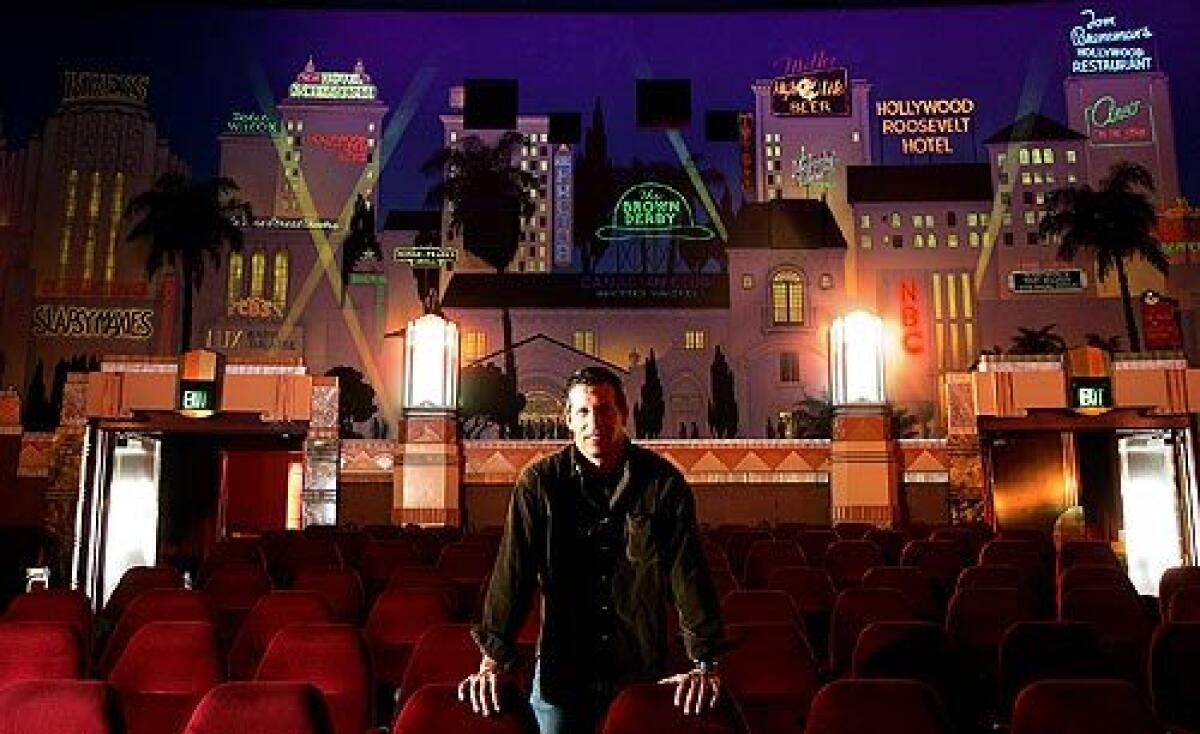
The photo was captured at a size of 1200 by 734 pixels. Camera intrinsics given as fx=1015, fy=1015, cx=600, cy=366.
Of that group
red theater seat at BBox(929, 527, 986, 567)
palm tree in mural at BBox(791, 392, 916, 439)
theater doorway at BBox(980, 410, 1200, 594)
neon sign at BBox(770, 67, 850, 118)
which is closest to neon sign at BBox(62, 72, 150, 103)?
neon sign at BBox(770, 67, 850, 118)

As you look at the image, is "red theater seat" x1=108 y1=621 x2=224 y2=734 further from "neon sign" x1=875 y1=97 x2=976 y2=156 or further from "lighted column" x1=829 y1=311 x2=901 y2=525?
"neon sign" x1=875 y1=97 x2=976 y2=156

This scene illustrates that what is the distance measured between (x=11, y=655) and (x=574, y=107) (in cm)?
2647

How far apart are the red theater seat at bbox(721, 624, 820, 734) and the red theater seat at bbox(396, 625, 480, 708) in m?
1.10

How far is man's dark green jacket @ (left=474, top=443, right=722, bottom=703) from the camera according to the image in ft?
9.54

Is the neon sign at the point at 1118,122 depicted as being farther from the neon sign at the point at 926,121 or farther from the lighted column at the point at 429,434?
the lighted column at the point at 429,434

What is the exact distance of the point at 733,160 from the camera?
33.3 meters

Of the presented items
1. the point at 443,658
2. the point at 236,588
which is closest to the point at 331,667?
the point at 443,658

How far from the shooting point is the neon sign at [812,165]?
3616 centimetres

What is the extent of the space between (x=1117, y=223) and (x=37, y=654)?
3339 cm

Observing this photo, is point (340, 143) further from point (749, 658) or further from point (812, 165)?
point (749, 658)

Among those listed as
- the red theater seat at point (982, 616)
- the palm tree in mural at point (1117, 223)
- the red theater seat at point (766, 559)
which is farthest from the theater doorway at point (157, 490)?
the palm tree in mural at point (1117, 223)

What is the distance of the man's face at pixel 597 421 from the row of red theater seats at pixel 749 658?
5.49 feet

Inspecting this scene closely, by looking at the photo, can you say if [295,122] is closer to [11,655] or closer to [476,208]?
[476,208]

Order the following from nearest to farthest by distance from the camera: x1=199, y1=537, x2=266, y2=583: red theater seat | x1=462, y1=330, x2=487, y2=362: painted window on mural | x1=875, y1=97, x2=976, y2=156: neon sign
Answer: x1=199, y1=537, x2=266, y2=583: red theater seat → x1=875, y1=97, x2=976, y2=156: neon sign → x1=462, y1=330, x2=487, y2=362: painted window on mural
